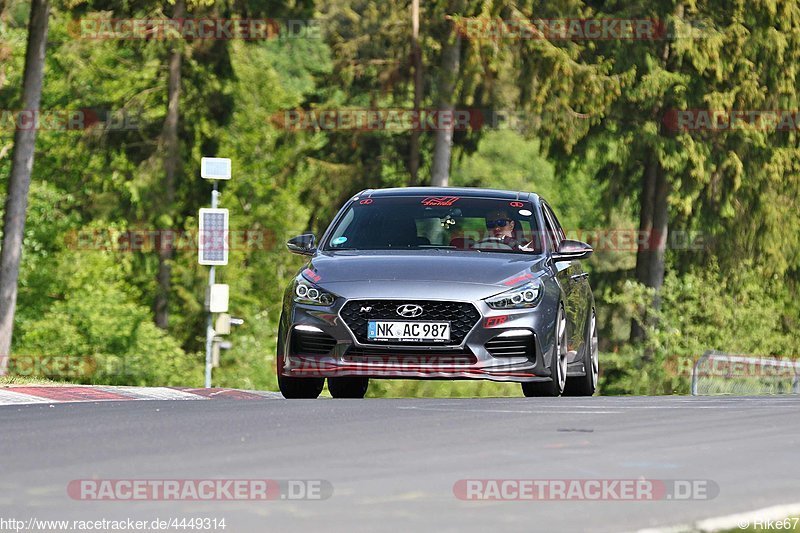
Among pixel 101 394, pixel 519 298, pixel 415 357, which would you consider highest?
pixel 519 298

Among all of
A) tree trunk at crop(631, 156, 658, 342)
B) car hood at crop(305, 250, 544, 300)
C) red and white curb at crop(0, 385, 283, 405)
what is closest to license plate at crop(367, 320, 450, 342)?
car hood at crop(305, 250, 544, 300)

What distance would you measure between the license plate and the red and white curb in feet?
5.97

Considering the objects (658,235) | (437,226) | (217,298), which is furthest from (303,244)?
(658,235)

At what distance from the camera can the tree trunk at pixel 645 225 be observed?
41.1m

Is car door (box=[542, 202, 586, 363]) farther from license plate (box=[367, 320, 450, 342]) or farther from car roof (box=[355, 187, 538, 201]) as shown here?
license plate (box=[367, 320, 450, 342])

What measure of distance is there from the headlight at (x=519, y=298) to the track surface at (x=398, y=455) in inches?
32.7

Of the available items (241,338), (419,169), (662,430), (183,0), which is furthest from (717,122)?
(662,430)

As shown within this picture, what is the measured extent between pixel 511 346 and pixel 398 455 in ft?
15.6

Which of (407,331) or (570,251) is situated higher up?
(570,251)

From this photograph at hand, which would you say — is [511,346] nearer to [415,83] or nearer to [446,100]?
[446,100]

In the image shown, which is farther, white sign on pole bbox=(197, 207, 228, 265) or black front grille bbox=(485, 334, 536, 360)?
white sign on pole bbox=(197, 207, 228, 265)

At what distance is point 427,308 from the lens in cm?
1431

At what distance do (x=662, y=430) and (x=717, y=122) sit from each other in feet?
96.2

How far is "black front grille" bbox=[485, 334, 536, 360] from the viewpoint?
14.4m
